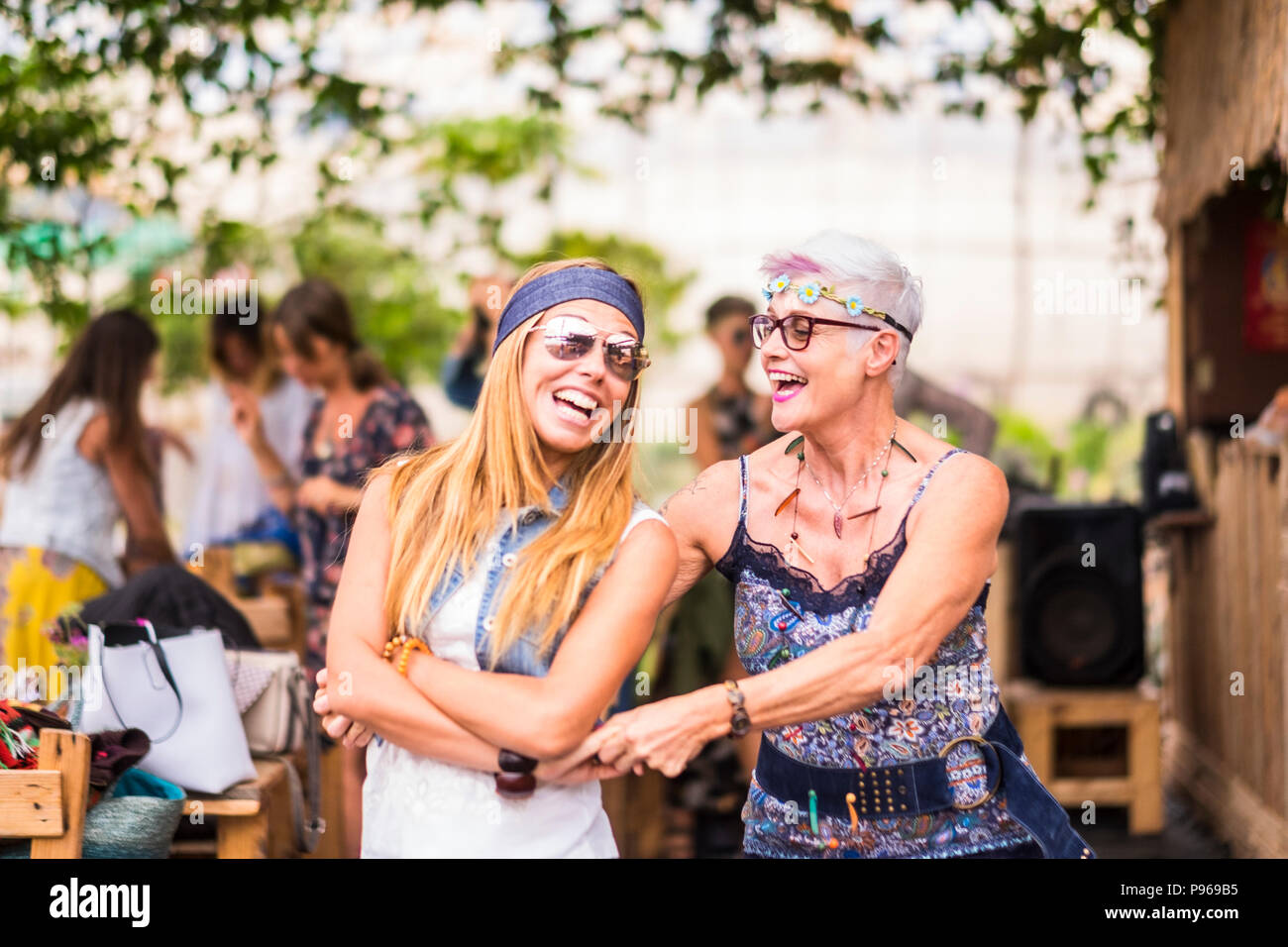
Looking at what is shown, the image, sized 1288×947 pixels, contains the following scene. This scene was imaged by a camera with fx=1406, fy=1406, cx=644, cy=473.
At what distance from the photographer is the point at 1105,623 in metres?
5.62

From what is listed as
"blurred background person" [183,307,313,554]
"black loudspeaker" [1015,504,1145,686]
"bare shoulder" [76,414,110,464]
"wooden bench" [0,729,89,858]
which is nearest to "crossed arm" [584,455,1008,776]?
"wooden bench" [0,729,89,858]

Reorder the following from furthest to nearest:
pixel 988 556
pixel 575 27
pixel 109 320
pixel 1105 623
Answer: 1. pixel 575 27
2. pixel 1105 623
3. pixel 109 320
4. pixel 988 556

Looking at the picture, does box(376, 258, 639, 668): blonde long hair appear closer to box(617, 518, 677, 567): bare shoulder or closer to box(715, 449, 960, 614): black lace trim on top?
box(617, 518, 677, 567): bare shoulder

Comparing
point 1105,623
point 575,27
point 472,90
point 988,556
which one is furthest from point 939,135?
point 988,556

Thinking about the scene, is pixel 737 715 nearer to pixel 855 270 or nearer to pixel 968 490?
pixel 968 490

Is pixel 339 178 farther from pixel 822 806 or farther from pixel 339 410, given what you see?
pixel 822 806

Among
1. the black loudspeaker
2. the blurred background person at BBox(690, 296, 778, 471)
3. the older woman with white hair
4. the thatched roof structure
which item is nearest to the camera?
the older woman with white hair

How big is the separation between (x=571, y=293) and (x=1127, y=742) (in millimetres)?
4115

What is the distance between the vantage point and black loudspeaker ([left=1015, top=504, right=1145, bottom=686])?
18.3 ft

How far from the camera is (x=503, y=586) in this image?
2.19m

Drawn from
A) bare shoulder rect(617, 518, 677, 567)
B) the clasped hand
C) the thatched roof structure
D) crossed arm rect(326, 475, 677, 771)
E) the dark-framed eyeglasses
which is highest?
the thatched roof structure

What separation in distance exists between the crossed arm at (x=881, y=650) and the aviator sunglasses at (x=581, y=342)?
0.53m

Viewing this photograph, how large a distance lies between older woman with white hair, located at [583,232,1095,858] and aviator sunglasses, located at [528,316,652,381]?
264 mm
